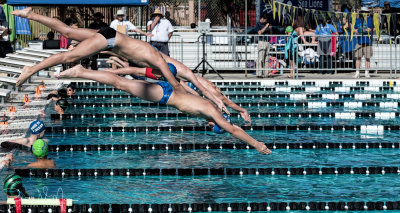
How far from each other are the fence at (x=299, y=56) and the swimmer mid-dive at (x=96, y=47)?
10386 mm

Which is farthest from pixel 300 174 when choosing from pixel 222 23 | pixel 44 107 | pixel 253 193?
pixel 222 23

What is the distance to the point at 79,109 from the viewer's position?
1283 centimetres

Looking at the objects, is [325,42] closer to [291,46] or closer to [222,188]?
[291,46]

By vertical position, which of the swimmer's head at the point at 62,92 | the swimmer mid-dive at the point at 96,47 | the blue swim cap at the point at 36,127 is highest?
the swimmer mid-dive at the point at 96,47

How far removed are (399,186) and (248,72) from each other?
1245cm

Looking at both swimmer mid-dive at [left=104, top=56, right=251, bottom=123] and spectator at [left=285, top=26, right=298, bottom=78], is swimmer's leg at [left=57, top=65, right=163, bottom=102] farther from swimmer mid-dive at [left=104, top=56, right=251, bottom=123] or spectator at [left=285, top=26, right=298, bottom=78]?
spectator at [left=285, top=26, right=298, bottom=78]

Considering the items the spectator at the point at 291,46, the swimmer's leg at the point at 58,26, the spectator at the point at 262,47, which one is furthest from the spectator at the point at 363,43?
the swimmer's leg at the point at 58,26

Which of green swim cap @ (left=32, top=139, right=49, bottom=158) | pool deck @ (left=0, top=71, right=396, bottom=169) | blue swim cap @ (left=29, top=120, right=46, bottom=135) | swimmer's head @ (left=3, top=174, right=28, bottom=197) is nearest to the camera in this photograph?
swimmer's head @ (left=3, top=174, right=28, bottom=197)

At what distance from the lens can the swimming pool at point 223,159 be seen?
6.59 meters

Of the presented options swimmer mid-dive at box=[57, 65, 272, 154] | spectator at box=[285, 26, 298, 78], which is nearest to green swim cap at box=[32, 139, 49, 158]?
swimmer mid-dive at box=[57, 65, 272, 154]

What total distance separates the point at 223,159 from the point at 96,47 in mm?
2710

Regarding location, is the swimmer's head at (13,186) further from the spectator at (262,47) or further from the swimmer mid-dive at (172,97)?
the spectator at (262,47)

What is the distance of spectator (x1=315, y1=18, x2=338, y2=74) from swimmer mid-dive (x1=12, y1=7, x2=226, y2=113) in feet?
36.3

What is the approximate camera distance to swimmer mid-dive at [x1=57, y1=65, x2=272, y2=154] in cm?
689
